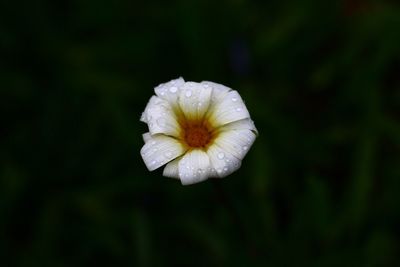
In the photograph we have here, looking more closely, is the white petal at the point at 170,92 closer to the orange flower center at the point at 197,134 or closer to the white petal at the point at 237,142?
the orange flower center at the point at 197,134

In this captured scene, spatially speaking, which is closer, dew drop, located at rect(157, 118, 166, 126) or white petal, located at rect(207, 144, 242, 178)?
white petal, located at rect(207, 144, 242, 178)

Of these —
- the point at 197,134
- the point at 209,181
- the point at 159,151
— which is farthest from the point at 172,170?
the point at 209,181

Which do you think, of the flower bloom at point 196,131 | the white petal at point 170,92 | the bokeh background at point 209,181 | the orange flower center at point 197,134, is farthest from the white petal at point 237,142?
the bokeh background at point 209,181

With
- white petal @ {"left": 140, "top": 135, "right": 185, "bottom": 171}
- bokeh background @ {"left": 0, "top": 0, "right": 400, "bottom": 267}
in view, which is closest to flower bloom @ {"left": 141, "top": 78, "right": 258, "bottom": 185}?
white petal @ {"left": 140, "top": 135, "right": 185, "bottom": 171}

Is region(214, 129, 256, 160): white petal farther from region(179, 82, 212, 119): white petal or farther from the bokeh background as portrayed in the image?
the bokeh background

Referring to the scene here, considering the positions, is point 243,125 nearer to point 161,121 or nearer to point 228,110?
point 228,110

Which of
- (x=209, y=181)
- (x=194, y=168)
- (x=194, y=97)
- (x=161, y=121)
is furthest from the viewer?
(x=209, y=181)
